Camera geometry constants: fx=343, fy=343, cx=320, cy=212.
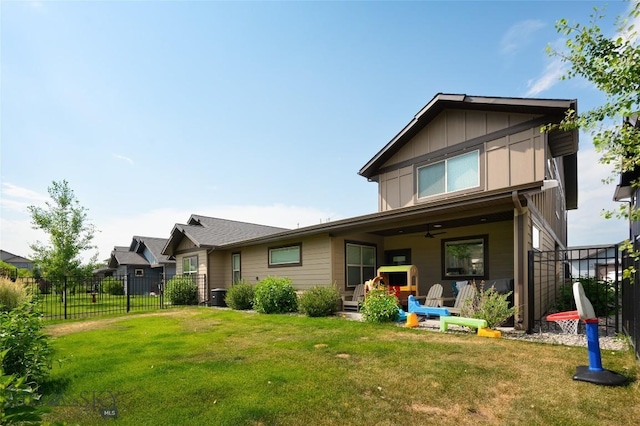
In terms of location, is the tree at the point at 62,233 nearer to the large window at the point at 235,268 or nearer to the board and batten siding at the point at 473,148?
the large window at the point at 235,268

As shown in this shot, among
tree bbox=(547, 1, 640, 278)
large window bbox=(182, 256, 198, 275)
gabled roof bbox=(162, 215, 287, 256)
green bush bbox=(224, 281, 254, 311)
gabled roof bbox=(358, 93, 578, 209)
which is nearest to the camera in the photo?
tree bbox=(547, 1, 640, 278)

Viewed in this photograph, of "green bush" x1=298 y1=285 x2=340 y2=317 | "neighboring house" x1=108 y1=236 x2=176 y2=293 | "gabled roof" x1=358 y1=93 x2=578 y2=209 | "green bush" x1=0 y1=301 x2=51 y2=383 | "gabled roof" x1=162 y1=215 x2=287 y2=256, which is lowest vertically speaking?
"neighboring house" x1=108 y1=236 x2=176 y2=293

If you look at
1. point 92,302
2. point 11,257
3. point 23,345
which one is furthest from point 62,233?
point 11,257

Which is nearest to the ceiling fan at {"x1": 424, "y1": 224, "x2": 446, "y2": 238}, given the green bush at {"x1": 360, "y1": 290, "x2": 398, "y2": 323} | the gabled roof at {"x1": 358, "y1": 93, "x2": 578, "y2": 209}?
the gabled roof at {"x1": 358, "y1": 93, "x2": 578, "y2": 209}

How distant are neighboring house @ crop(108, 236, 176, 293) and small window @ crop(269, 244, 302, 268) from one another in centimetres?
2059

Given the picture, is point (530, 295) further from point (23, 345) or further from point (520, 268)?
point (23, 345)

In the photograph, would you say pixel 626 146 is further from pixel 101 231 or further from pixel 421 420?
pixel 101 231

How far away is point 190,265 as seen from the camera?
18594mm

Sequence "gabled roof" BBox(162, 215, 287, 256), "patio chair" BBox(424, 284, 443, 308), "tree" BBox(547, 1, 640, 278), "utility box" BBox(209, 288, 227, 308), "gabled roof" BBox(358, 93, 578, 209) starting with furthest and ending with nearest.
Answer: "gabled roof" BBox(162, 215, 287, 256) → "utility box" BBox(209, 288, 227, 308) → "gabled roof" BBox(358, 93, 578, 209) → "patio chair" BBox(424, 284, 443, 308) → "tree" BBox(547, 1, 640, 278)

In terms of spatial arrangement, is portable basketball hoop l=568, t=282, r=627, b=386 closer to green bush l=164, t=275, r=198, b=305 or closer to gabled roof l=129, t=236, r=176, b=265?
green bush l=164, t=275, r=198, b=305

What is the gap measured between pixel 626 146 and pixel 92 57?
9.86m

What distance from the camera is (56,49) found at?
6.85 m

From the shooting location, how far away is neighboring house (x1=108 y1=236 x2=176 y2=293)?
31688 mm

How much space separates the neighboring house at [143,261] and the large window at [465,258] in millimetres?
26169
